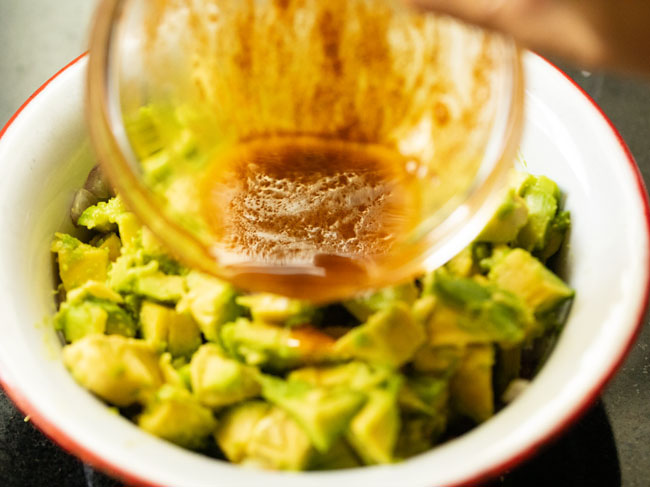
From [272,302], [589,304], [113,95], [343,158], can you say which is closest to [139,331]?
[272,302]

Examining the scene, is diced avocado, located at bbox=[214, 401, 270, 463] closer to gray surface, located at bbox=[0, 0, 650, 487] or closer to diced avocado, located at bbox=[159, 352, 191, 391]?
diced avocado, located at bbox=[159, 352, 191, 391]

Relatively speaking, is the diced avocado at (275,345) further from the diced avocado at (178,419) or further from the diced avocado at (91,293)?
the diced avocado at (91,293)

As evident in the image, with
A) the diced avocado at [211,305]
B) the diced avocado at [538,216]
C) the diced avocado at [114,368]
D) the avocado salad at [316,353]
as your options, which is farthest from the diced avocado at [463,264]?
the diced avocado at [114,368]

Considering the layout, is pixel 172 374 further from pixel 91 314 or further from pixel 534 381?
pixel 534 381

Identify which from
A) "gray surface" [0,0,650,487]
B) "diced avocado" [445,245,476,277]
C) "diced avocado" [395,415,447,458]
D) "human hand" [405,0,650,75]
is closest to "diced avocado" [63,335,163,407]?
"diced avocado" [395,415,447,458]

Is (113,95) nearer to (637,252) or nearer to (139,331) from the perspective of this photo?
(139,331)
